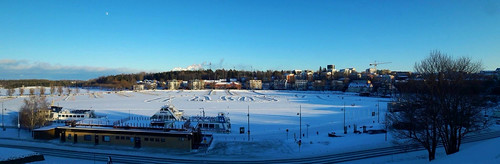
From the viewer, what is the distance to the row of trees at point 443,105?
46.8 feet

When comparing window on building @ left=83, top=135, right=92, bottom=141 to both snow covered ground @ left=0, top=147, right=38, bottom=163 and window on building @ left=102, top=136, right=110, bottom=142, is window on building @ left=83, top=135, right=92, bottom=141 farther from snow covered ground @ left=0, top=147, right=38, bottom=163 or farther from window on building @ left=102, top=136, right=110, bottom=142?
snow covered ground @ left=0, top=147, right=38, bottom=163

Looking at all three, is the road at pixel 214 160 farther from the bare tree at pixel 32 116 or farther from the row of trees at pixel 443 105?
the bare tree at pixel 32 116

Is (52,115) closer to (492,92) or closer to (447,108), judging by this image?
(447,108)

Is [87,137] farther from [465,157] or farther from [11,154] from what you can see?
[465,157]

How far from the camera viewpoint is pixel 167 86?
121 meters

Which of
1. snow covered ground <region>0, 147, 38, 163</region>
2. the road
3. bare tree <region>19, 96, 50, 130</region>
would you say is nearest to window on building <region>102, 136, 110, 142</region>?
the road

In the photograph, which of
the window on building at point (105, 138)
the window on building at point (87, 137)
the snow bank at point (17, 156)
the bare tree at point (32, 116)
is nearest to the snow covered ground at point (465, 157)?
the window on building at point (105, 138)

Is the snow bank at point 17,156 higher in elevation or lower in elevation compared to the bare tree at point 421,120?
lower

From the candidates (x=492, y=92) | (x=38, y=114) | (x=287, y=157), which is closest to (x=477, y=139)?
(x=287, y=157)

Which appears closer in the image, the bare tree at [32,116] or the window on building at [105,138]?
the window on building at [105,138]

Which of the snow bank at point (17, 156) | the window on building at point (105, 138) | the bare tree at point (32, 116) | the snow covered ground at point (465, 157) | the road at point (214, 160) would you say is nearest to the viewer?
the snow covered ground at point (465, 157)

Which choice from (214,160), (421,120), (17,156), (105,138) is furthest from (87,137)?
(421,120)

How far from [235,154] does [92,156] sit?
800 cm

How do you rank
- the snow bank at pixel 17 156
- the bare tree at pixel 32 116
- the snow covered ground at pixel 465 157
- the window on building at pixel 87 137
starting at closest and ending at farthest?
the snow covered ground at pixel 465 157
the snow bank at pixel 17 156
the window on building at pixel 87 137
the bare tree at pixel 32 116
